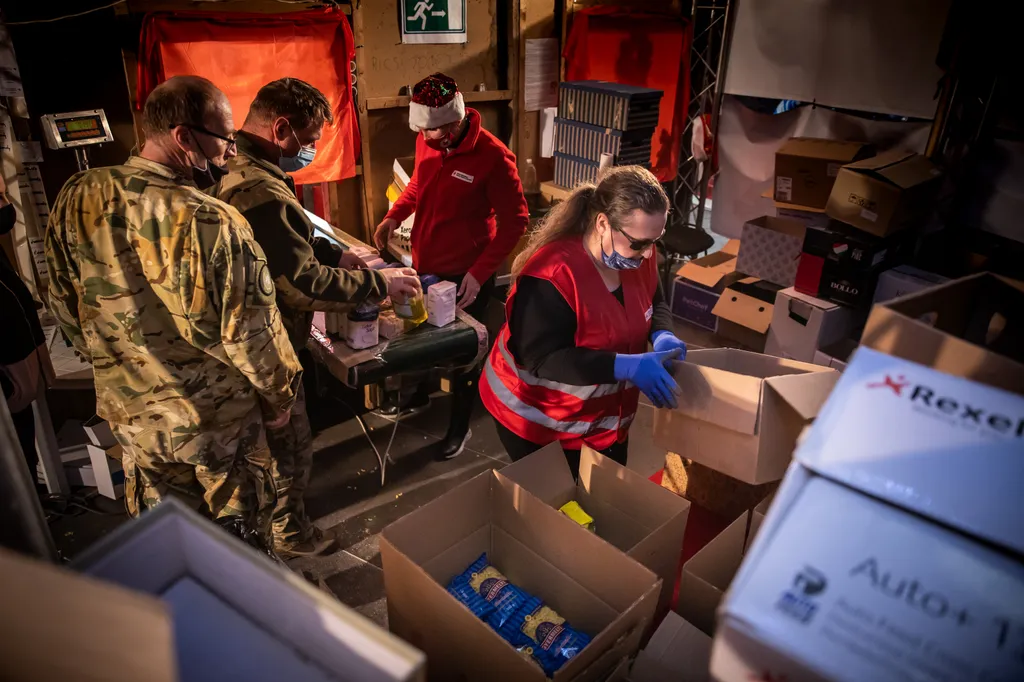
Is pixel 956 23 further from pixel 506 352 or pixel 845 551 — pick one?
pixel 845 551

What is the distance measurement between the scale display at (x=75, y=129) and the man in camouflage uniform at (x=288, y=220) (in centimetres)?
149

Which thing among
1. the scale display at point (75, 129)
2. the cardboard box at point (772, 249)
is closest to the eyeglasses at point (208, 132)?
the scale display at point (75, 129)

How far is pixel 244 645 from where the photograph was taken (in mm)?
747

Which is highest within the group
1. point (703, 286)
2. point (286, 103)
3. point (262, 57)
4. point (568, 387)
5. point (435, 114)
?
point (262, 57)

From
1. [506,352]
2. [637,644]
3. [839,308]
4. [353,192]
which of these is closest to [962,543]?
[637,644]

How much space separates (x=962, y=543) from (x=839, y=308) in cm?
317

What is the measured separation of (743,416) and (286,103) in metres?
1.79

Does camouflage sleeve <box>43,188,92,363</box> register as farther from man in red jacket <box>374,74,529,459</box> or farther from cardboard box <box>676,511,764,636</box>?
cardboard box <box>676,511,764,636</box>

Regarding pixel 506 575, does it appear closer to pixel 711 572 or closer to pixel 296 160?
pixel 711 572

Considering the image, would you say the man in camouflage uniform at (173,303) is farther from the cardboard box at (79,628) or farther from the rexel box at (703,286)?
the rexel box at (703,286)

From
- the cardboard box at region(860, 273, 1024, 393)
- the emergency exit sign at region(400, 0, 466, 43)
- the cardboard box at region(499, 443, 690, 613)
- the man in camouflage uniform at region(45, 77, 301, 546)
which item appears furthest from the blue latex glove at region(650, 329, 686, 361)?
the emergency exit sign at region(400, 0, 466, 43)

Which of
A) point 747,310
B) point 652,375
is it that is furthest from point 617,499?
point 747,310

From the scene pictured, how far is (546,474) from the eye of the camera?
1.64m

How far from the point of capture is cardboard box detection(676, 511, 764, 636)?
124 cm
